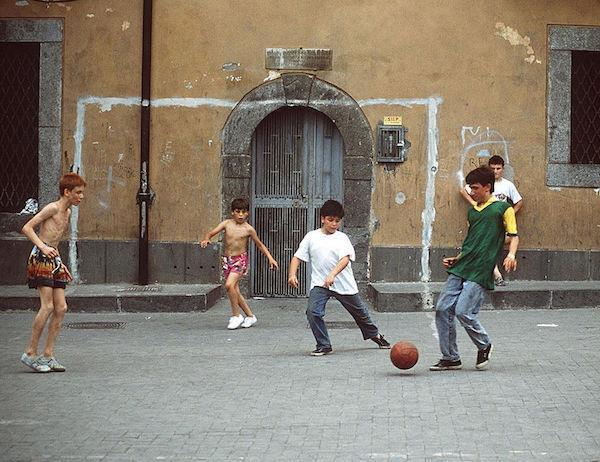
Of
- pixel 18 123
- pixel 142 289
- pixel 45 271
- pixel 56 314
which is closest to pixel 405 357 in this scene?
pixel 56 314

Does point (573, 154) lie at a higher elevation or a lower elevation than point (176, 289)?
higher

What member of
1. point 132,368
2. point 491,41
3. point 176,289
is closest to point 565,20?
point 491,41

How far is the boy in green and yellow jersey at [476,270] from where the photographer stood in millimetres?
10633

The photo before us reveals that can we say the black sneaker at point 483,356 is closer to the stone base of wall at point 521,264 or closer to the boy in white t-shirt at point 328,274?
the boy in white t-shirt at point 328,274

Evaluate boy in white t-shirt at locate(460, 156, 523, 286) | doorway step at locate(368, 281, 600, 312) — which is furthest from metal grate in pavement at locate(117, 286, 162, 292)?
boy in white t-shirt at locate(460, 156, 523, 286)

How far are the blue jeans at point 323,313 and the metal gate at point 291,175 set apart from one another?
4978mm

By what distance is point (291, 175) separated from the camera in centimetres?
1695

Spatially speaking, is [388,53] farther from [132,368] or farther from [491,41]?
[132,368]

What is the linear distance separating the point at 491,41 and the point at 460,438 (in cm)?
941

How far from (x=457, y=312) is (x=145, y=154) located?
693 cm

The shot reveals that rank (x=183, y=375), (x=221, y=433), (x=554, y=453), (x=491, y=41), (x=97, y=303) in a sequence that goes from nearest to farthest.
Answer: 1. (x=554, y=453)
2. (x=221, y=433)
3. (x=183, y=375)
4. (x=97, y=303)
5. (x=491, y=41)

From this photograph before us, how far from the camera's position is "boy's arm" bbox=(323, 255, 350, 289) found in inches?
463

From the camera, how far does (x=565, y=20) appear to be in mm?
16500

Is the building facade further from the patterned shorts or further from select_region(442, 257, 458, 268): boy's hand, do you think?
the patterned shorts
